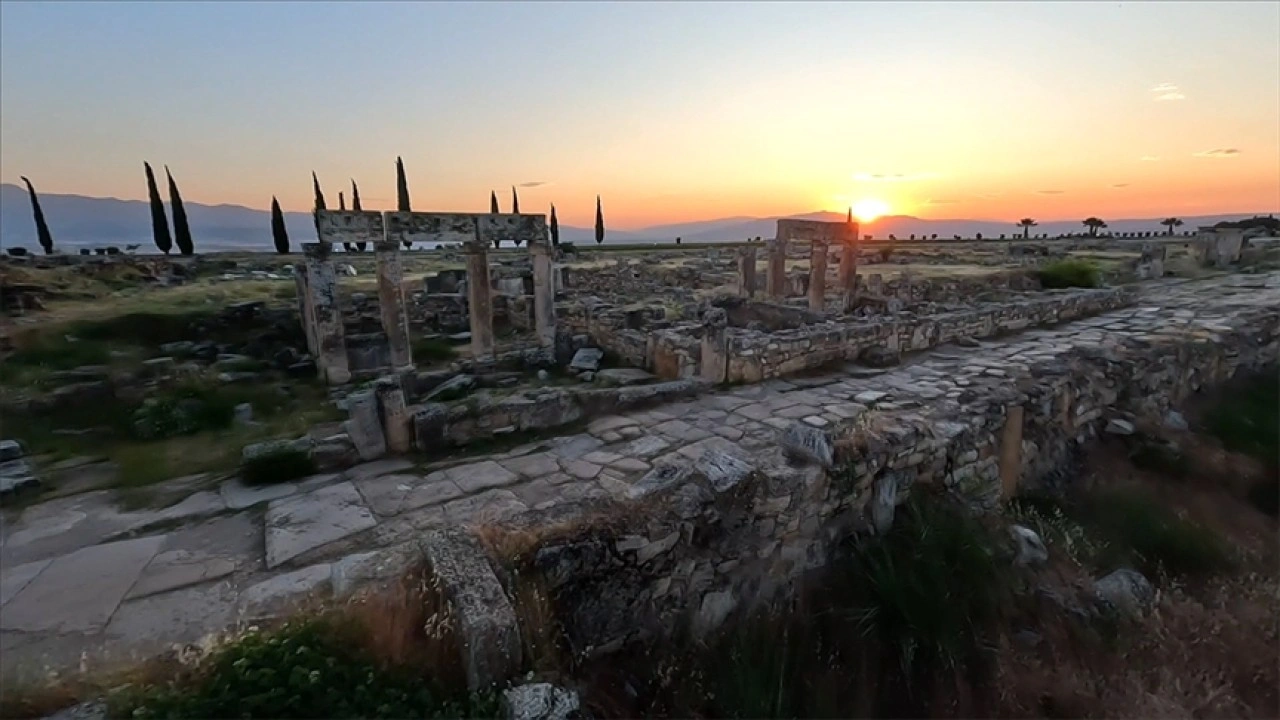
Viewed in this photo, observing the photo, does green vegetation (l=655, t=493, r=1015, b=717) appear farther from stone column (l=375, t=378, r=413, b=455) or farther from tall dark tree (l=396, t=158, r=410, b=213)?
tall dark tree (l=396, t=158, r=410, b=213)

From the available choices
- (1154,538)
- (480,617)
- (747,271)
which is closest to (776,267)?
(747,271)

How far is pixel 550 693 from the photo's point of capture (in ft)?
9.38

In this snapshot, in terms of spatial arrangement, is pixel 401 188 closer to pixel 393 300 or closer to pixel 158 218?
pixel 158 218

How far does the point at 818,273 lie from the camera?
1576cm

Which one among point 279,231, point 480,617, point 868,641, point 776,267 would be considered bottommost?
point 868,641

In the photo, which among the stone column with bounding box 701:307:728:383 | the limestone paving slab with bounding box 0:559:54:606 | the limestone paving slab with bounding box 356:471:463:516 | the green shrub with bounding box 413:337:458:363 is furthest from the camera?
the green shrub with bounding box 413:337:458:363

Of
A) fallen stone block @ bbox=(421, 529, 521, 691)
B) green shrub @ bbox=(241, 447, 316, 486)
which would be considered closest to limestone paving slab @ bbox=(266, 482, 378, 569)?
green shrub @ bbox=(241, 447, 316, 486)

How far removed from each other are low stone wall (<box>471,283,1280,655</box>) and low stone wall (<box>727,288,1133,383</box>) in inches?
59.7

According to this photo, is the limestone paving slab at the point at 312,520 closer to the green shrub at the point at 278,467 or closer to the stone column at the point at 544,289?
the green shrub at the point at 278,467

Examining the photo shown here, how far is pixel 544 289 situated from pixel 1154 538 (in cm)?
1077

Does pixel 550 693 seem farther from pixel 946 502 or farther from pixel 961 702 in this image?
pixel 946 502

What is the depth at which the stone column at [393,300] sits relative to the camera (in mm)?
11078

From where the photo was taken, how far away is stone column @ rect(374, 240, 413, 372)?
1108 cm

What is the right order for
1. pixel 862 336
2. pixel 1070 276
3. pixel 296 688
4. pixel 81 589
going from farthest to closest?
1. pixel 1070 276
2. pixel 862 336
3. pixel 81 589
4. pixel 296 688
